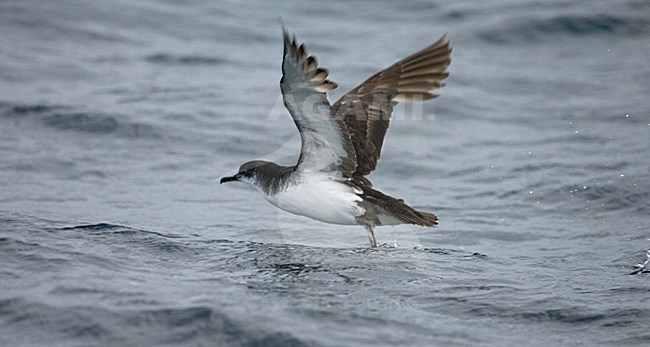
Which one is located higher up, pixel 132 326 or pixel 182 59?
pixel 182 59

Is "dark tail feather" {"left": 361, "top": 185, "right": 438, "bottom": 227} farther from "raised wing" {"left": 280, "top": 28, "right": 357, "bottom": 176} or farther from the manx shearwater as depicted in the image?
"raised wing" {"left": 280, "top": 28, "right": 357, "bottom": 176}

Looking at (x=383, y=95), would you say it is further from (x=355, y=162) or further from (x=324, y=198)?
(x=324, y=198)

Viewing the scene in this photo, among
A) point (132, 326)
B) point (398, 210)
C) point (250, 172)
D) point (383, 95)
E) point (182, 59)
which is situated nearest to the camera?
point (132, 326)

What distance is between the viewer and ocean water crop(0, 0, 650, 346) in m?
6.39

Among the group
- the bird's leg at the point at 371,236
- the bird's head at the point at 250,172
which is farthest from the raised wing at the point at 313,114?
the bird's head at the point at 250,172

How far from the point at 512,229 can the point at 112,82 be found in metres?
7.21

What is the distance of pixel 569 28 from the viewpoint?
16.3m

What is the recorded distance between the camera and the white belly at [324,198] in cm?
851

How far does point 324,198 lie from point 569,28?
364 inches

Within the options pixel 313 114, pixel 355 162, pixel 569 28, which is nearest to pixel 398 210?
pixel 355 162

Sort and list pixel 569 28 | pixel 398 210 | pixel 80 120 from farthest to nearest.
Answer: pixel 569 28 < pixel 80 120 < pixel 398 210

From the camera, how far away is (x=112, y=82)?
1430 centimetres

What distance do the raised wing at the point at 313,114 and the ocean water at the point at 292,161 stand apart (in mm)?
835

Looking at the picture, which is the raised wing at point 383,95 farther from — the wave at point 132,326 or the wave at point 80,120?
the wave at point 80,120
